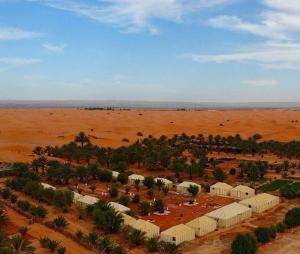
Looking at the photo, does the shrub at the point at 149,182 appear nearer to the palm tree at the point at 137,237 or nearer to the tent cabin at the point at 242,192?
the tent cabin at the point at 242,192

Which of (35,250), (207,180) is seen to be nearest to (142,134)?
(207,180)

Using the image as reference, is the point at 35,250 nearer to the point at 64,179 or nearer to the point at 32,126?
the point at 64,179

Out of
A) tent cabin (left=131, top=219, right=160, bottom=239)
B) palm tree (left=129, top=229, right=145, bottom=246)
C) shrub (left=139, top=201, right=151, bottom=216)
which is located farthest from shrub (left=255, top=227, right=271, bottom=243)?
shrub (left=139, top=201, right=151, bottom=216)

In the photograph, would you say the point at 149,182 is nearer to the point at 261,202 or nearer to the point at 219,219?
the point at 261,202

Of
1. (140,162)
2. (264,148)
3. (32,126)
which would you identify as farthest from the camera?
(32,126)

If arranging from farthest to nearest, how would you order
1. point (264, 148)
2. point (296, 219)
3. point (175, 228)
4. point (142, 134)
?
point (142, 134) < point (264, 148) < point (296, 219) < point (175, 228)

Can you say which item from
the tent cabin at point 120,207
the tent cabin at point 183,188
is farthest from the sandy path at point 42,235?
the tent cabin at point 183,188
